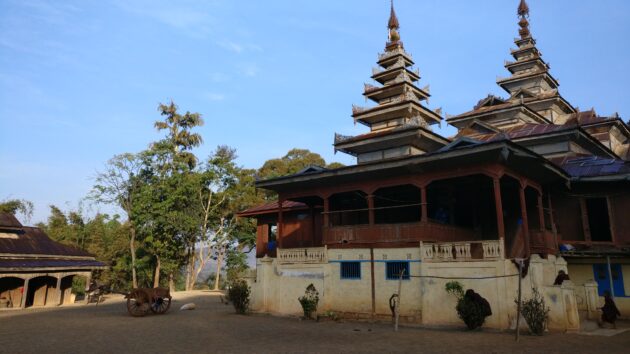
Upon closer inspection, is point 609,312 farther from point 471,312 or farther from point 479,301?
point 471,312

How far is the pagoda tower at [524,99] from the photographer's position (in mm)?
31156

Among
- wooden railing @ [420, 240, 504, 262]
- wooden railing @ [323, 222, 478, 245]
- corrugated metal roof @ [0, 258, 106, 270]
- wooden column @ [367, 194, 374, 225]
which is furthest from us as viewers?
corrugated metal roof @ [0, 258, 106, 270]

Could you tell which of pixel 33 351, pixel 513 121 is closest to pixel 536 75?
pixel 513 121

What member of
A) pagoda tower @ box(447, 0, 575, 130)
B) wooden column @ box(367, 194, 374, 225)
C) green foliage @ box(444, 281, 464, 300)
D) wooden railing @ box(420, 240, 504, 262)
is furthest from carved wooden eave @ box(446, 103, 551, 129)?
green foliage @ box(444, 281, 464, 300)

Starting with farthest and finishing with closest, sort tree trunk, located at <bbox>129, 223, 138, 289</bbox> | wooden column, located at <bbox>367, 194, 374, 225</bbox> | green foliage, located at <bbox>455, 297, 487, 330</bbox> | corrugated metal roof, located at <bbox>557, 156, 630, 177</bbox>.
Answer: tree trunk, located at <bbox>129, 223, 138, 289</bbox> < corrugated metal roof, located at <bbox>557, 156, 630, 177</bbox> < wooden column, located at <bbox>367, 194, 374, 225</bbox> < green foliage, located at <bbox>455, 297, 487, 330</bbox>

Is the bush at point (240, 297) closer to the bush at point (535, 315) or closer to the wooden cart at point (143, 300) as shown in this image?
the wooden cart at point (143, 300)

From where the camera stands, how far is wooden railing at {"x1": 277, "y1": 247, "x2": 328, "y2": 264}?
19.4m

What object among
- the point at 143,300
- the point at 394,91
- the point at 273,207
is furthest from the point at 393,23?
the point at 143,300

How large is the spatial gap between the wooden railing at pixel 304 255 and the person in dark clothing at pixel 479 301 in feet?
21.4

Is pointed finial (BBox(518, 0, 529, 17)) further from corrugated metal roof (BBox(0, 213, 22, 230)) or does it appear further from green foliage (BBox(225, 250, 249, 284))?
corrugated metal roof (BBox(0, 213, 22, 230))

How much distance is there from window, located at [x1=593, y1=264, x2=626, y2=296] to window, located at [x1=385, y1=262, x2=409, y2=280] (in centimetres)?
887

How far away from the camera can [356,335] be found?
Answer: 552 inches

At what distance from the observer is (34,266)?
24.2 metres

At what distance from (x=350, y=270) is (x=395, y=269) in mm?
2076
